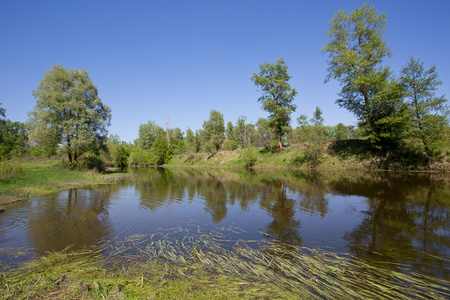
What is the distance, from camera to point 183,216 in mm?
8398

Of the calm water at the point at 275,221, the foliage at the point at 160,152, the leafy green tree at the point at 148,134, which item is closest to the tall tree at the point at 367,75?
the calm water at the point at 275,221

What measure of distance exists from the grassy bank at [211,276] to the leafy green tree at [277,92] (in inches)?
1264

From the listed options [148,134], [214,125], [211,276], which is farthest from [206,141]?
[211,276]

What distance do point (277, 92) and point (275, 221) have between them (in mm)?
32209

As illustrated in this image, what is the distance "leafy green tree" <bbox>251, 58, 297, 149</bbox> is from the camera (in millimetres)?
35406

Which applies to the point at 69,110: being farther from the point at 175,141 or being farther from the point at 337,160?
the point at 175,141

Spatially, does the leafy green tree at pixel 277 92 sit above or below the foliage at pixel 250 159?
above

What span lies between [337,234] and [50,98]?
30749 mm

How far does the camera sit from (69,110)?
25.7 metres

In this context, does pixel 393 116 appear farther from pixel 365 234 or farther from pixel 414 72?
pixel 365 234

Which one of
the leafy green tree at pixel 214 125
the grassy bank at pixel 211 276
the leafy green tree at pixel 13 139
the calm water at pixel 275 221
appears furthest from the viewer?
the leafy green tree at pixel 214 125

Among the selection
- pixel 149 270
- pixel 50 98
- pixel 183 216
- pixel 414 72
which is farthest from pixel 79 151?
pixel 414 72

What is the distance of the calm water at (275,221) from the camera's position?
202 inches

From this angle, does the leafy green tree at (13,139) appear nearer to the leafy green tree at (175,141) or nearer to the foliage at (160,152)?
the foliage at (160,152)
